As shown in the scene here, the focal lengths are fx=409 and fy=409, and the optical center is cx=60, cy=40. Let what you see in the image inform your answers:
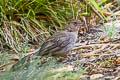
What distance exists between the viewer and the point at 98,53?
5.57 metres

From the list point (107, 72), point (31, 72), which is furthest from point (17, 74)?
point (107, 72)

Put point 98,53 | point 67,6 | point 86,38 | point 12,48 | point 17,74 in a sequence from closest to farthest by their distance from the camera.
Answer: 1. point 17,74
2. point 98,53
3. point 12,48
4. point 86,38
5. point 67,6

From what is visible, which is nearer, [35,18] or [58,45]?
[58,45]

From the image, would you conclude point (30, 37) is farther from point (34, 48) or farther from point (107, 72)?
point (107, 72)

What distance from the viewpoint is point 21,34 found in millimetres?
6566

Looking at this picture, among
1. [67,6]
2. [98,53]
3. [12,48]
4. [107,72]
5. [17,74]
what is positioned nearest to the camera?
[17,74]

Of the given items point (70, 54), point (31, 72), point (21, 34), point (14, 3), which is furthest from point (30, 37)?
point (31, 72)

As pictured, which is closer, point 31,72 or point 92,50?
point 31,72

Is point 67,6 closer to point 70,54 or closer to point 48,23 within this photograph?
point 48,23

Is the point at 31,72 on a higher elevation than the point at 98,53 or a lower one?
higher

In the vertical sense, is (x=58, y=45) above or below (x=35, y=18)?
below

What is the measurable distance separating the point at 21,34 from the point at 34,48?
409mm

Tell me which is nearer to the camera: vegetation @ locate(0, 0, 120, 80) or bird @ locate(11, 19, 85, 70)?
bird @ locate(11, 19, 85, 70)

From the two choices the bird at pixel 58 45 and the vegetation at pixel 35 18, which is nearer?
the bird at pixel 58 45
